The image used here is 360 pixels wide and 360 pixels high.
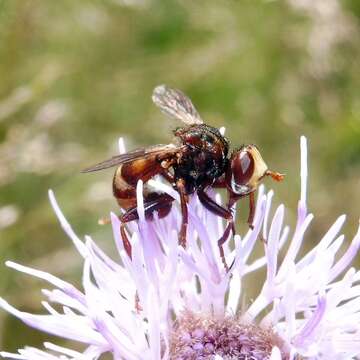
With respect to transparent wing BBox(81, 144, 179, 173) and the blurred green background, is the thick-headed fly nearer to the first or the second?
transparent wing BBox(81, 144, 179, 173)

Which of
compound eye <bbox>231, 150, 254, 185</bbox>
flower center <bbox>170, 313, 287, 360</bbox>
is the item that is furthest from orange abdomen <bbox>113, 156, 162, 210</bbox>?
flower center <bbox>170, 313, 287, 360</bbox>

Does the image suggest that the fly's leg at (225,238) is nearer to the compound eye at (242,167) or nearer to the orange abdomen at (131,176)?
the compound eye at (242,167)

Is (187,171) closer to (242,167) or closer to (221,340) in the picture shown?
(242,167)

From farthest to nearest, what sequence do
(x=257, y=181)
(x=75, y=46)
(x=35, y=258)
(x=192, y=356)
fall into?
(x=75, y=46) → (x=35, y=258) → (x=257, y=181) → (x=192, y=356)

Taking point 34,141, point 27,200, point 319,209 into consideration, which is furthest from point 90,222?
point 319,209

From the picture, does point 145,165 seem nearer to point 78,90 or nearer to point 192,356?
point 192,356

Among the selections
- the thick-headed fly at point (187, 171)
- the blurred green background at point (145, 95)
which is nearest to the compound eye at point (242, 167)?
the thick-headed fly at point (187, 171)
